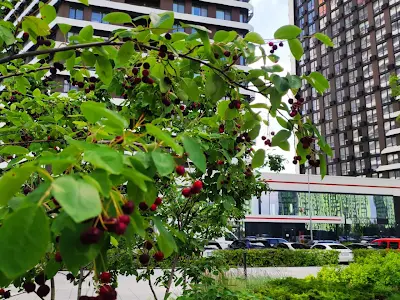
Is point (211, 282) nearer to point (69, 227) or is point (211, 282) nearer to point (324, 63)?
point (69, 227)

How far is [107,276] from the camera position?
50.1 inches

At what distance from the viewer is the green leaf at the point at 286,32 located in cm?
173

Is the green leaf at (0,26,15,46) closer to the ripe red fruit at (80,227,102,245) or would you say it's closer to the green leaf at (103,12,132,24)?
the green leaf at (103,12,132,24)

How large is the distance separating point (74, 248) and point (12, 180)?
0.73 feet

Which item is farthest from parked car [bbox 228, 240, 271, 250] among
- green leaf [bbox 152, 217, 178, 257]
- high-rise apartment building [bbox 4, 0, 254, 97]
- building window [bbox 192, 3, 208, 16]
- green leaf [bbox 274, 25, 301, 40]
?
building window [bbox 192, 3, 208, 16]

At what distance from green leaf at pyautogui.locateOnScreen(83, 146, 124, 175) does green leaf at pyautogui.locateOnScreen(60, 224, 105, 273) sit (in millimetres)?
162

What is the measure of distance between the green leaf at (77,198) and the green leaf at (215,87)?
124 centimetres

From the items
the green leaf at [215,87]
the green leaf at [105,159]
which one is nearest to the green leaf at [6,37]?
the green leaf at [215,87]

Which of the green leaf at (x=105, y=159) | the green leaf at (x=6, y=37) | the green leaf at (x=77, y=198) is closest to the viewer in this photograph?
the green leaf at (x=77, y=198)

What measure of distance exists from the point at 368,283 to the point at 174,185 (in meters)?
4.77

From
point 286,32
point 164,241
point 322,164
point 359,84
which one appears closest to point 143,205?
point 164,241

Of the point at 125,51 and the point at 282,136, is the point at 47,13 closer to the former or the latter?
the point at 125,51

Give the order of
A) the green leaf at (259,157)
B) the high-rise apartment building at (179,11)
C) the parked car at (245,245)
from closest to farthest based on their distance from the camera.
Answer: the green leaf at (259,157)
the parked car at (245,245)
the high-rise apartment building at (179,11)

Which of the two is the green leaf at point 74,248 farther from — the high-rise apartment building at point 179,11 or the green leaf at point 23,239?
the high-rise apartment building at point 179,11
